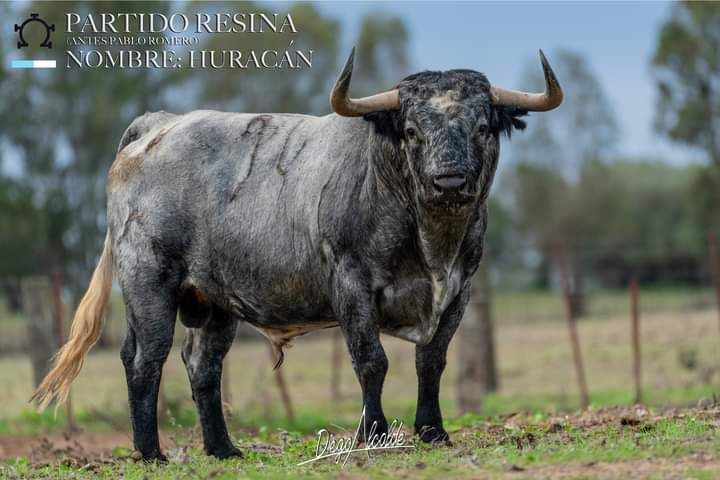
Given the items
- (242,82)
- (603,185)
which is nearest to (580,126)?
(603,185)

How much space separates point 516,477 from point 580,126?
46031mm

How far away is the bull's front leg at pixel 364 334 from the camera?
8.02 m

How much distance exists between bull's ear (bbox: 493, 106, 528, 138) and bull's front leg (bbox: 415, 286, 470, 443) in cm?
120

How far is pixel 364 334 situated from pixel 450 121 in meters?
1.56

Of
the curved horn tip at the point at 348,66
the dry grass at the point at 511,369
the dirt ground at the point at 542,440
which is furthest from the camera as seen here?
the dry grass at the point at 511,369

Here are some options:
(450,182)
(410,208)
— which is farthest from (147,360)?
(450,182)

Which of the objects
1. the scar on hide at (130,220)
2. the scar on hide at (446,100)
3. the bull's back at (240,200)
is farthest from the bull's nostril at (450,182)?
the scar on hide at (130,220)

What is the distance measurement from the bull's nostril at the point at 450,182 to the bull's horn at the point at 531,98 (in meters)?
0.92

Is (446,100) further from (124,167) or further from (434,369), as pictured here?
(124,167)

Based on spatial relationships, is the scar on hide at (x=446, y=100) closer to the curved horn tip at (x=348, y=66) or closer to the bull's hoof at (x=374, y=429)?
the curved horn tip at (x=348, y=66)

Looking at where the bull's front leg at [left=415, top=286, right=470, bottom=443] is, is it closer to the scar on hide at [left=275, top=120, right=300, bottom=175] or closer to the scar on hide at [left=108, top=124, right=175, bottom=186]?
the scar on hide at [left=275, top=120, right=300, bottom=175]

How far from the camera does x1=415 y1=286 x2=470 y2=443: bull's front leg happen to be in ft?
28.1

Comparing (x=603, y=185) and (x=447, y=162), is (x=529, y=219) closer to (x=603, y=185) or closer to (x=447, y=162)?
(x=603, y=185)
